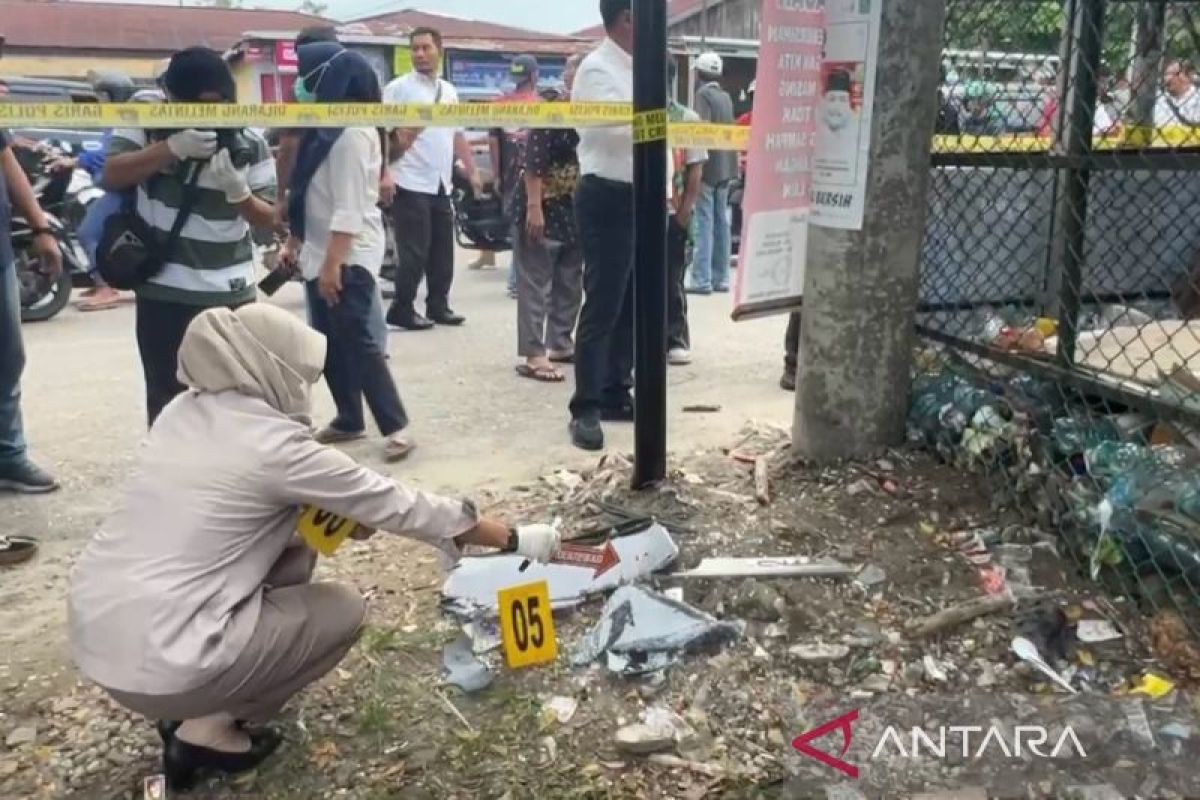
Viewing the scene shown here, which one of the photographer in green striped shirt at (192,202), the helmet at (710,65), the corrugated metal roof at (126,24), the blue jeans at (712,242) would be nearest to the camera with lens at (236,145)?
the photographer in green striped shirt at (192,202)

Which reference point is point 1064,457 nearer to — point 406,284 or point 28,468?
point 28,468

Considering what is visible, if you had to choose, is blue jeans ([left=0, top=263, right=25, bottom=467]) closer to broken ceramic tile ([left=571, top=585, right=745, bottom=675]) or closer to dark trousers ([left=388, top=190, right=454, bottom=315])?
broken ceramic tile ([left=571, top=585, right=745, bottom=675])

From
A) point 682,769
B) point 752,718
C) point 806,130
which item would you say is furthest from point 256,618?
point 806,130

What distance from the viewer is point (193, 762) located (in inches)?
99.8

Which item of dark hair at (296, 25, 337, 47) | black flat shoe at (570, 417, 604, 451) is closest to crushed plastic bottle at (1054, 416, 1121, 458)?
black flat shoe at (570, 417, 604, 451)

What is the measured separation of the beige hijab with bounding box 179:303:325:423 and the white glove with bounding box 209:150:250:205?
4.68 feet

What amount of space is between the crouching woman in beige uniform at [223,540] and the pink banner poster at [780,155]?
1.47 meters

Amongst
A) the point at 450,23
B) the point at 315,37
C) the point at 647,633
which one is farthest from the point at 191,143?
the point at 450,23

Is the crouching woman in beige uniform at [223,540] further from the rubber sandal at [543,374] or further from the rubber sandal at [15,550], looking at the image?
the rubber sandal at [543,374]

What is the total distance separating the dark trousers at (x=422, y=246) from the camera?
7238mm

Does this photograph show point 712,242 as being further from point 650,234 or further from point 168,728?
point 168,728

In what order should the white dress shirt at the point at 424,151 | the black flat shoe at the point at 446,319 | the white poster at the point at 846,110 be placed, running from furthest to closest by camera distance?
the black flat shoe at the point at 446,319 → the white dress shirt at the point at 424,151 → the white poster at the point at 846,110

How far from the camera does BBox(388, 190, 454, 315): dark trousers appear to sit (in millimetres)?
7238

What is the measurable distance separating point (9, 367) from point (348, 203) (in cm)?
149
